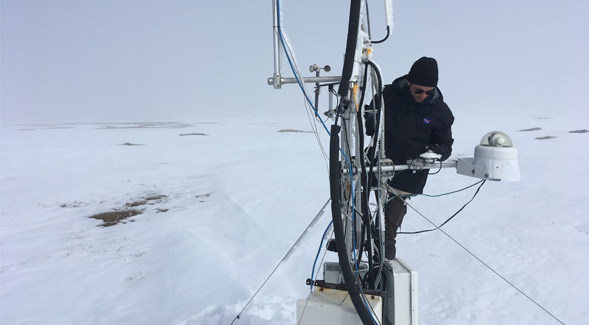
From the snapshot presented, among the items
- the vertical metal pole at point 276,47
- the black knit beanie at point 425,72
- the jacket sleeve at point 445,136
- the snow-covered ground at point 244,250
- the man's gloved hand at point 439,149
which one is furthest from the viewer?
the snow-covered ground at point 244,250

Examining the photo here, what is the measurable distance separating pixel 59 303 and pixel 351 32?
4254 mm

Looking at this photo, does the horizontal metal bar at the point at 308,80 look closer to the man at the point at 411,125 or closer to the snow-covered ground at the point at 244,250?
the man at the point at 411,125

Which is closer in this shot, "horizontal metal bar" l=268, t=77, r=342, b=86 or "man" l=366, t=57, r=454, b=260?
"horizontal metal bar" l=268, t=77, r=342, b=86

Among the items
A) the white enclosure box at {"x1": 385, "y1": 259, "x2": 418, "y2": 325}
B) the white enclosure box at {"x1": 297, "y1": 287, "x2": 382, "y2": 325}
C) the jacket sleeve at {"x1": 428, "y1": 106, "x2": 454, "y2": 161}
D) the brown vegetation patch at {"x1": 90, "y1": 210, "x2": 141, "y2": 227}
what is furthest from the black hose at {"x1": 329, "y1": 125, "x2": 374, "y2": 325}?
the brown vegetation patch at {"x1": 90, "y1": 210, "x2": 141, "y2": 227}

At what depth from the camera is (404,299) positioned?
215 cm

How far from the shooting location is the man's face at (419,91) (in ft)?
7.70

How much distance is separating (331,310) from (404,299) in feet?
1.78

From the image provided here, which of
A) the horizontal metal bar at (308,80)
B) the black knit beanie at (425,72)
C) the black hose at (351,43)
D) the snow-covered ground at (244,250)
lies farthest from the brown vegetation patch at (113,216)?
the black knit beanie at (425,72)

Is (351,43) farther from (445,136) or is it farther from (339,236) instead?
(445,136)

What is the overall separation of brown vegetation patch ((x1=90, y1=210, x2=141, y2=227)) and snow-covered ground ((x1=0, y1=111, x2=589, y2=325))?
20 cm

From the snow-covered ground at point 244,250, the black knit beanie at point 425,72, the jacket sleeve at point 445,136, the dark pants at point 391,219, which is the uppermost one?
the black knit beanie at point 425,72

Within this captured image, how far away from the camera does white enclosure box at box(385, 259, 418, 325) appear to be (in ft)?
6.99

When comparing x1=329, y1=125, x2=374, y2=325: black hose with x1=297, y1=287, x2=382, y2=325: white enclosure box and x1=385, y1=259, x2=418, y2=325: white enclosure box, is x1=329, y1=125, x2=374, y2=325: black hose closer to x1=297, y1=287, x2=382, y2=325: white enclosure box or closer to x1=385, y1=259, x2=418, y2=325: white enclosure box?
x1=297, y1=287, x2=382, y2=325: white enclosure box

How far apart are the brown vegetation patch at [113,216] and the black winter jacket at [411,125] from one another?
573cm
